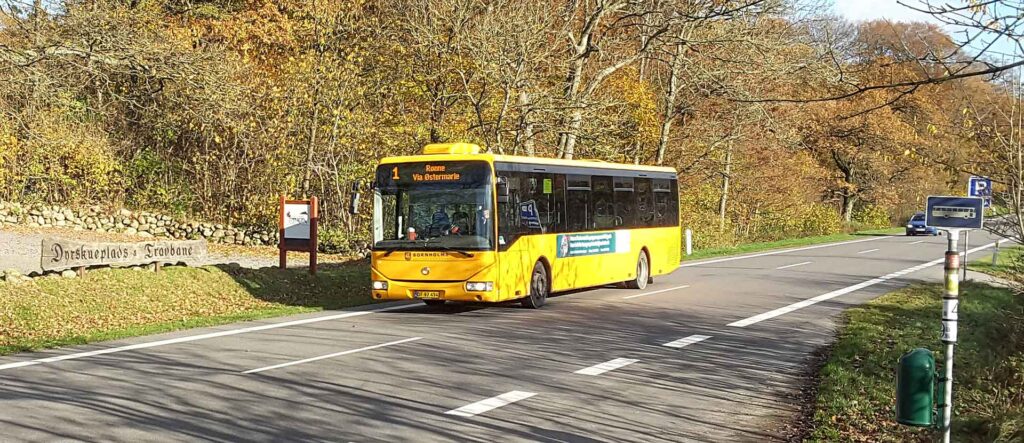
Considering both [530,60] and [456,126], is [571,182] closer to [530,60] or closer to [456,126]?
[530,60]

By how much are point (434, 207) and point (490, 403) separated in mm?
8666

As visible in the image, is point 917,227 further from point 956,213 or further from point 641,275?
point 956,213

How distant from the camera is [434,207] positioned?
17875mm

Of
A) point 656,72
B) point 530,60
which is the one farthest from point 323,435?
point 656,72

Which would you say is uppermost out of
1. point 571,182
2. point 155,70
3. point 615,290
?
point 155,70

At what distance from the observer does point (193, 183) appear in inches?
1278

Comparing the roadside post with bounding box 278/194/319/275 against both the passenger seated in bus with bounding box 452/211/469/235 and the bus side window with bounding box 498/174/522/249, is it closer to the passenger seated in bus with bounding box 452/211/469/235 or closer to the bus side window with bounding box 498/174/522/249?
the passenger seated in bus with bounding box 452/211/469/235

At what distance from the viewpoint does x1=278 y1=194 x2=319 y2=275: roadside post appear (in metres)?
21.0

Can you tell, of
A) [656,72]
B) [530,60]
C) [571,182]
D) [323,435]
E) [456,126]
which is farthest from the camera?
[656,72]

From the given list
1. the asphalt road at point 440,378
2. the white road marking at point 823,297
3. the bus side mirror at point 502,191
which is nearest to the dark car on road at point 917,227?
the white road marking at point 823,297

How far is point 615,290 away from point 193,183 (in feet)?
51.6

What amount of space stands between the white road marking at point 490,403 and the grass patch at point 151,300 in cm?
669

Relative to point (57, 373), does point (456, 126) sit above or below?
above

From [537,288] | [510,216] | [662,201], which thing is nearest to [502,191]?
[510,216]
